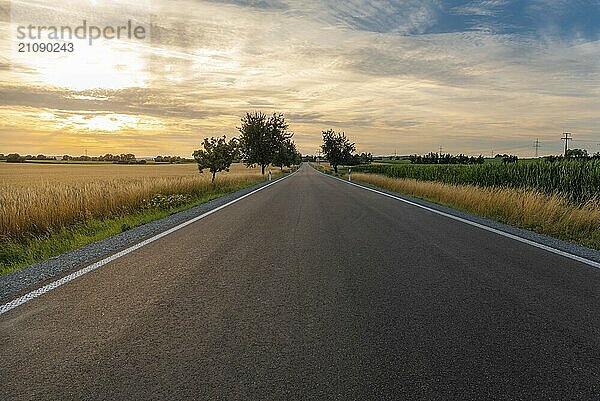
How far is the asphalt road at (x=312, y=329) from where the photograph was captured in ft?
9.89

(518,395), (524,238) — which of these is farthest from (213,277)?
(524,238)

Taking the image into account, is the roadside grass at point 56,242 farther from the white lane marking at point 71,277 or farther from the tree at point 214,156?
the tree at point 214,156

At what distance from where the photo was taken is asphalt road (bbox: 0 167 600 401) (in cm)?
301

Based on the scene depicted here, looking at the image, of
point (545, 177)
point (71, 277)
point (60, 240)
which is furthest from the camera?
point (545, 177)

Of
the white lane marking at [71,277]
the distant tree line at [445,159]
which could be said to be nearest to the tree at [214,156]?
the white lane marking at [71,277]

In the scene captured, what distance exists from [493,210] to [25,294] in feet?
41.2

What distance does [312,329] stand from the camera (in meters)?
4.01

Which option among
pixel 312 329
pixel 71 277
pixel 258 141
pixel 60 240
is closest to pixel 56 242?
pixel 60 240

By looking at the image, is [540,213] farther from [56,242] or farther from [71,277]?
[56,242]

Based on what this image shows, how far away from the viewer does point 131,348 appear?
3.58m

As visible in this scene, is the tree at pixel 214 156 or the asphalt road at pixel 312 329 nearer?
the asphalt road at pixel 312 329

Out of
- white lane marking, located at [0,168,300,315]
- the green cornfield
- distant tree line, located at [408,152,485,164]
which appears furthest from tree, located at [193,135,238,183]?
distant tree line, located at [408,152,485,164]

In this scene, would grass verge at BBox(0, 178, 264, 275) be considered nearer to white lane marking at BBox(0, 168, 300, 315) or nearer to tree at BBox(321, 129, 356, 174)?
white lane marking at BBox(0, 168, 300, 315)

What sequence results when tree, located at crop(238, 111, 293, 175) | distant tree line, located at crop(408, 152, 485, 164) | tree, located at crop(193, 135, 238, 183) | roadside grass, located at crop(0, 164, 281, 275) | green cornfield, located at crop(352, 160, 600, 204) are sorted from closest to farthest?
roadside grass, located at crop(0, 164, 281, 275)
green cornfield, located at crop(352, 160, 600, 204)
tree, located at crop(193, 135, 238, 183)
tree, located at crop(238, 111, 293, 175)
distant tree line, located at crop(408, 152, 485, 164)
